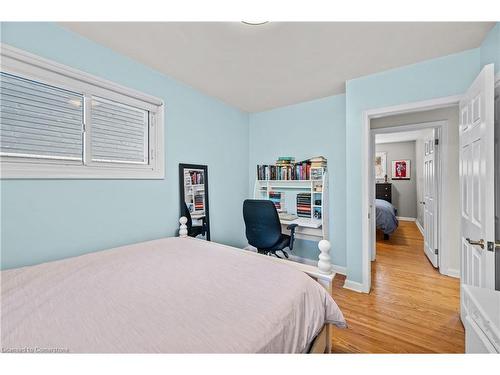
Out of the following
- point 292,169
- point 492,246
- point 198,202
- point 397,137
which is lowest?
point 492,246

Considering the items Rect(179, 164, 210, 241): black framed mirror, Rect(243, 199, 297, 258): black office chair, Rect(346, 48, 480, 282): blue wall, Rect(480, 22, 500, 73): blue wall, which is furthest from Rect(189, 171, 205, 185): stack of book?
Rect(480, 22, 500, 73): blue wall

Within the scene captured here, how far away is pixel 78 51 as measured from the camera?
Result: 1653mm

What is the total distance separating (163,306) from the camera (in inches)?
36.2

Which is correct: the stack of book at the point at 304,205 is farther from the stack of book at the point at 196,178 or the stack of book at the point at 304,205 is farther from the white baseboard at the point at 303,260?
the stack of book at the point at 196,178

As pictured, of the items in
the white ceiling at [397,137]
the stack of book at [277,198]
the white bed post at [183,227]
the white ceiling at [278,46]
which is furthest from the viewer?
the white ceiling at [397,137]

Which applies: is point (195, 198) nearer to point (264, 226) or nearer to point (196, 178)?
point (196, 178)

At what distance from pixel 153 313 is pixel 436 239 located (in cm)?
360

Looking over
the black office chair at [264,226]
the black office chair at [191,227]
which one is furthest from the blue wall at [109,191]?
the black office chair at [264,226]

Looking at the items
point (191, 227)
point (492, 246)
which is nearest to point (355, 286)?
point (492, 246)

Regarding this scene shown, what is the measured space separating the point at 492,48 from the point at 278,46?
156cm

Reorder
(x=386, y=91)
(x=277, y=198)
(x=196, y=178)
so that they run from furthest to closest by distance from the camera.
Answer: (x=277, y=198)
(x=196, y=178)
(x=386, y=91)

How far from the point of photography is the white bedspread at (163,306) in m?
0.73

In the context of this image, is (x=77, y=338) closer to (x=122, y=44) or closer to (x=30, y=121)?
(x=30, y=121)

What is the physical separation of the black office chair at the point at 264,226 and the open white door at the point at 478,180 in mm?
1553
